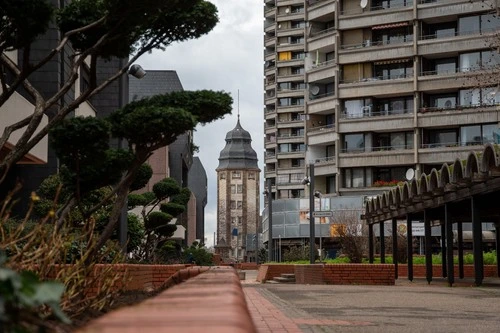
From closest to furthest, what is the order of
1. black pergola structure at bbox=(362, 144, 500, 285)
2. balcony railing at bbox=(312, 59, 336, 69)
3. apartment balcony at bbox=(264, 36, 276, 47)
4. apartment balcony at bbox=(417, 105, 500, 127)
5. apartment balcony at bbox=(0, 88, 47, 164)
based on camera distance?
apartment balcony at bbox=(0, 88, 47, 164) → black pergola structure at bbox=(362, 144, 500, 285) → apartment balcony at bbox=(417, 105, 500, 127) → balcony railing at bbox=(312, 59, 336, 69) → apartment balcony at bbox=(264, 36, 276, 47)

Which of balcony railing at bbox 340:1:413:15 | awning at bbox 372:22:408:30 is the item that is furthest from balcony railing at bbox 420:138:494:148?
balcony railing at bbox 340:1:413:15

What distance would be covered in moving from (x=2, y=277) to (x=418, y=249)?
235ft

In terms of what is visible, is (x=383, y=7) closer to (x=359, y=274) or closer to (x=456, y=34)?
(x=456, y=34)

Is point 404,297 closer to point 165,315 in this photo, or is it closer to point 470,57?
point 165,315

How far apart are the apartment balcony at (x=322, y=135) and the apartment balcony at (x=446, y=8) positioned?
11.1 meters

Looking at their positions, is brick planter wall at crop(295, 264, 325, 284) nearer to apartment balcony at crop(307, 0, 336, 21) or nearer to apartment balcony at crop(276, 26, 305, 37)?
apartment balcony at crop(307, 0, 336, 21)

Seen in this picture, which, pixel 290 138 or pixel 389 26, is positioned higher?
pixel 389 26

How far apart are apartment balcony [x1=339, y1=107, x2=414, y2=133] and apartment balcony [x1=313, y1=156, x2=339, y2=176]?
2817 millimetres

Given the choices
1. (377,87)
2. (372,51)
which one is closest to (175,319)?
(377,87)

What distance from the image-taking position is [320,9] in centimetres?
7738

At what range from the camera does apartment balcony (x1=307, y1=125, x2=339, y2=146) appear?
244ft

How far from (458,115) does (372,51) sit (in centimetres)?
832

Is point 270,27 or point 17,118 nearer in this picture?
point 17,118

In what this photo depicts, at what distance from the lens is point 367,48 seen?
236 ft
